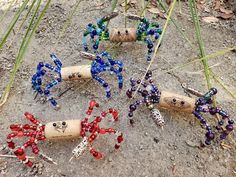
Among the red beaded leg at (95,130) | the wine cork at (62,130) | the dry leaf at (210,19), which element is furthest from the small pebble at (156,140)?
the dry leaf at (210,19)

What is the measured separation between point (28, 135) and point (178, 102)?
1.46 feet

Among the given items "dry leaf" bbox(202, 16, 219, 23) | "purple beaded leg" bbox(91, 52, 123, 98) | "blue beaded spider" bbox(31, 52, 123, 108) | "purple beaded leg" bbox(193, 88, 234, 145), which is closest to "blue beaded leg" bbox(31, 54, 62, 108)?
"blue beaded spider" bbox(31, 52, 123, 108)

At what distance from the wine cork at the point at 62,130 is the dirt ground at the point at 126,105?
63 millimetres

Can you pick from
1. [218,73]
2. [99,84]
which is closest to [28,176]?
[99,84]

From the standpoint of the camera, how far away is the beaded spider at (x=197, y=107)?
1014mm

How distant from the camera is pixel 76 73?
44.6 inches

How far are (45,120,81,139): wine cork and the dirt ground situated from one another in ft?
0.21

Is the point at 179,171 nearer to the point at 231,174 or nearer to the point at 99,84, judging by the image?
the point at 231,174

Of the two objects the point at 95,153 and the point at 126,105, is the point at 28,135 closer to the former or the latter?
the point at 95,153

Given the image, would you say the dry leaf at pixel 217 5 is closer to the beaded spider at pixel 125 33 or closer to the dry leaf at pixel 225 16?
the dry leaf at pixel 225 16

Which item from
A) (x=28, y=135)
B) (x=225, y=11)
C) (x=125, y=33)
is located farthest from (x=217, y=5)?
(x=28, y=135)

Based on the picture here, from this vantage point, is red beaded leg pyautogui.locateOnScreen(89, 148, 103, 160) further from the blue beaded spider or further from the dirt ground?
the blue beaded spider

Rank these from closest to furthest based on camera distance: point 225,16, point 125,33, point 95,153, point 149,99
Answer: point 95,153 → point 149,99 → point 125,33 → point 225,16

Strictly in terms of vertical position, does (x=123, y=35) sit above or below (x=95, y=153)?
above
